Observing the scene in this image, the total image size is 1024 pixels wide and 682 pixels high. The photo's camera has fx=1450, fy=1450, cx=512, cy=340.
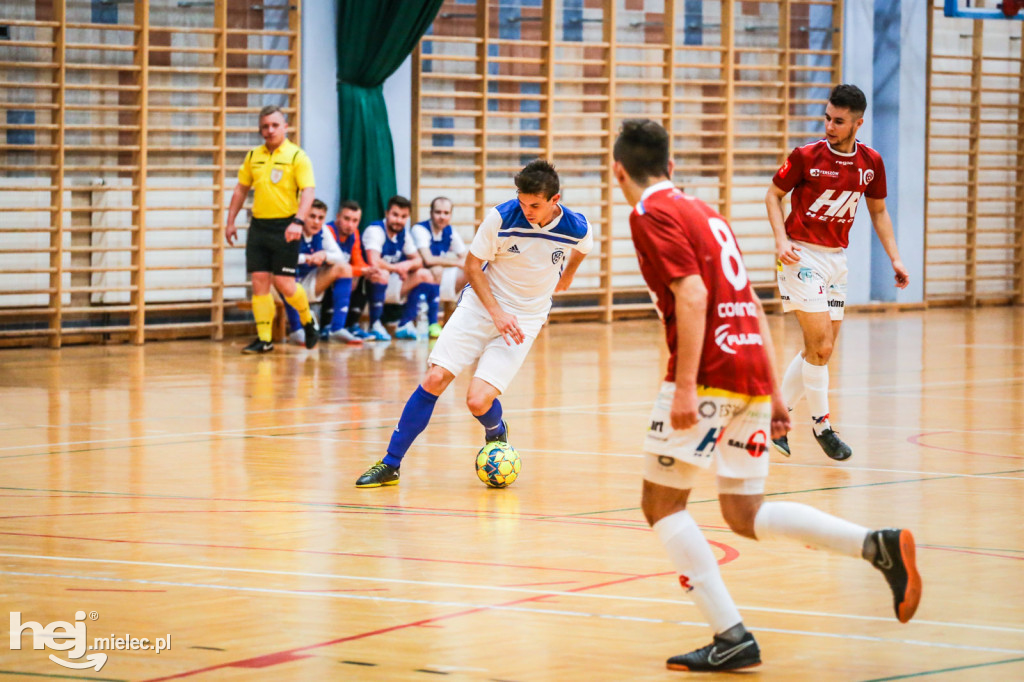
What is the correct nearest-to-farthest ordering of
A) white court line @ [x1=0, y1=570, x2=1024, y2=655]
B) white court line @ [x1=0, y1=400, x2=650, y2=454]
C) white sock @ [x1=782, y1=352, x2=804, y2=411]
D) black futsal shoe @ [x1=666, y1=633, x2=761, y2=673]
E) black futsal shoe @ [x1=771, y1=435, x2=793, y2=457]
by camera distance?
black futsal shoe @ [x1=666, y1=633, x2=761, y2=673] < white court line @ [x1=0, y1=570, x2=1024, y2=655] < black futsal shoe @ [x1=771, y1=435, x2=793, y2=457] < white sock @ [x1=782, y1=352, x2=804, y2=411] < white court line @ [x1=0, y1=400, x2=650, y2=454]

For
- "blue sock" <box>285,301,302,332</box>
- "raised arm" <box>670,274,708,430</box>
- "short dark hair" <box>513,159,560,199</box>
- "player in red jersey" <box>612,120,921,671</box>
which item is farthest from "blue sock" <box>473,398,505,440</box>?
"blue sock" <box>285,301,302,332</box>

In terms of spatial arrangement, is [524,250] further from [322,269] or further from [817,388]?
[322,269]

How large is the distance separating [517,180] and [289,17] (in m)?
8.61

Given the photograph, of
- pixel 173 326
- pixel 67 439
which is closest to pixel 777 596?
pixel 67 439

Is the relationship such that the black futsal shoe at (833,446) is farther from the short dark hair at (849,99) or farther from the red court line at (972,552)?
the red court line at (972,552)

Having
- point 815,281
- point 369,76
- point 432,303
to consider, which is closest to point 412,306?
point 432,303

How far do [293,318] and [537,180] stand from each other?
24.6ft

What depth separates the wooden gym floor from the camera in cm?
372

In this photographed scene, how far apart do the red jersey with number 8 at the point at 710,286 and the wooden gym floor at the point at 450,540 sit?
2.37 feet

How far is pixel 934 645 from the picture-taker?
3775mm

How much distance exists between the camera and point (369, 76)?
1435cm

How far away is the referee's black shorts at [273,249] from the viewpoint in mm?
12516

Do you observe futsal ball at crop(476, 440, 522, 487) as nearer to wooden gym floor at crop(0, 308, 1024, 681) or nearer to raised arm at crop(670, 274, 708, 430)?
wooden gym floor at crop(0, 308, 1024, 681)

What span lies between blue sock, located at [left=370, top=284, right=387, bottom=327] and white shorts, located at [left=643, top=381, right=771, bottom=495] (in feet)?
33.8
